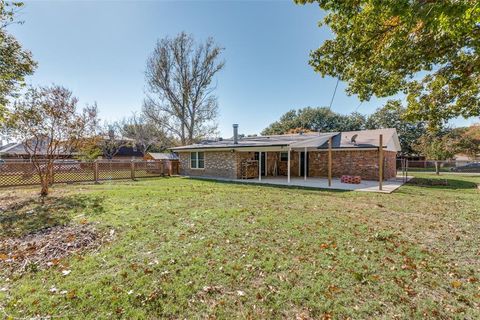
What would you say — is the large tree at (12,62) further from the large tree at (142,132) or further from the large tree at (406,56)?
the large tree at (142,132)

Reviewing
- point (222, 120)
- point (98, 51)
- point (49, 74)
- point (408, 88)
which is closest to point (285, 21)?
point (408, 88)

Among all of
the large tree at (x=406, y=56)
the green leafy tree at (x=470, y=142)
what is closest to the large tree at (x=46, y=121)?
the large tree at (x=406, y=56)

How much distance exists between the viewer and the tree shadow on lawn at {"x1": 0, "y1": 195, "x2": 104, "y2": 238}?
4867 mm

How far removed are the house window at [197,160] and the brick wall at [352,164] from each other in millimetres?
7461

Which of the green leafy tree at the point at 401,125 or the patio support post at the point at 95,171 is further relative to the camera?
the green leafy tree at the point at 401,125

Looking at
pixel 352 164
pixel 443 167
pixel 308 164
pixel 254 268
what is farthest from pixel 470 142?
pixel 254 268

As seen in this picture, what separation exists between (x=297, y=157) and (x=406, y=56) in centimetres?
1016

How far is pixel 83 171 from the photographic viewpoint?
12.6m

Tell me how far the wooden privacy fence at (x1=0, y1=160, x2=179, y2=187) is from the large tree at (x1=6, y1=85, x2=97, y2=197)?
9.08 ft

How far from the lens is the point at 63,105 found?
876 cm

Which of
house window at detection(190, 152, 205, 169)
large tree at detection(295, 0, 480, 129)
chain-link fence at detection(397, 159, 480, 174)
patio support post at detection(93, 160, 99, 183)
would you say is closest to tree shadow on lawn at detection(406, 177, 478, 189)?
large tree at detection(295, 0, 480, 129)

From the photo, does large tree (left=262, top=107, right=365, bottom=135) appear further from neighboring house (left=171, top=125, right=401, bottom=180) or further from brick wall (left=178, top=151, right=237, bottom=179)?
brick wall (left=178, top=151, right=237, bottom=179)

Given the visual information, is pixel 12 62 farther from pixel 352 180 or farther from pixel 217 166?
pixel 352 180

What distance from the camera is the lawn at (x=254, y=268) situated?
246 cm
